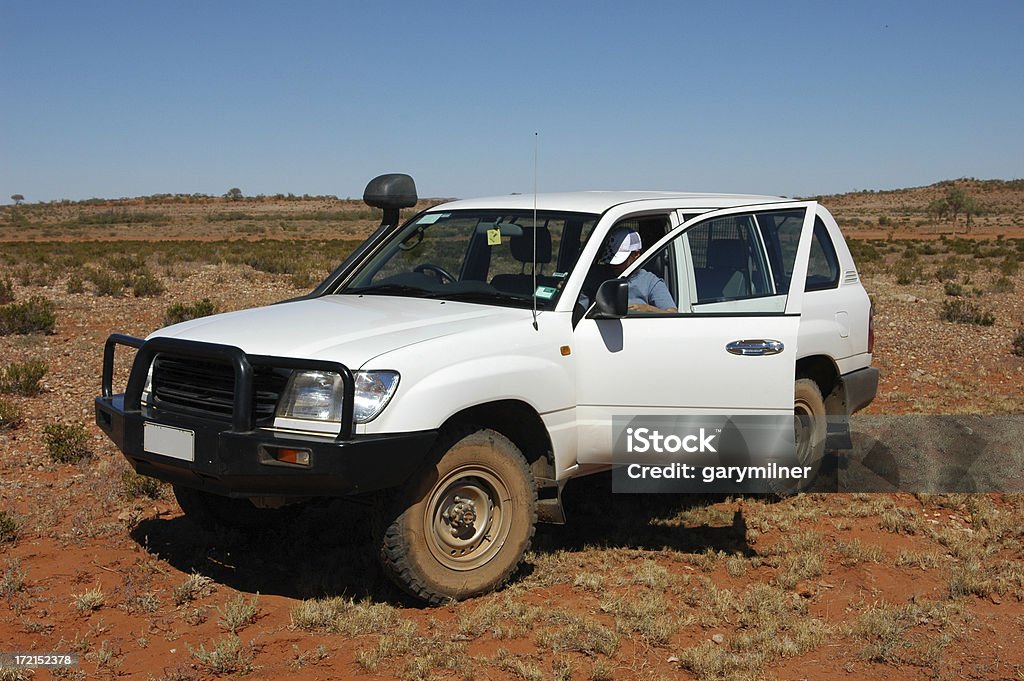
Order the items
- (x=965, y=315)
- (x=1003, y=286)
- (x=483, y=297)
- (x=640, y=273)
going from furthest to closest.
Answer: (x=1003, y=286), (x=965, y=315), (x=640, y=273), (x=483, y=297)

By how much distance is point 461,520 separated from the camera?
4.61m

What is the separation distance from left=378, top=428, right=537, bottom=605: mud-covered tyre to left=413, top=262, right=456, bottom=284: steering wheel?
1310mm

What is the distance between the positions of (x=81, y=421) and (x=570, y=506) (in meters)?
4.67

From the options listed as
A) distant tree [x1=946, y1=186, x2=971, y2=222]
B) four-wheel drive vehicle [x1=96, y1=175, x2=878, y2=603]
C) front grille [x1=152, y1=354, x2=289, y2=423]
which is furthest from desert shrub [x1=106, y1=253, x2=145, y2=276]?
distant tree [x1=946, y1=186, x2=971, y2=222]

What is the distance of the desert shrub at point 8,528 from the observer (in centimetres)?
546

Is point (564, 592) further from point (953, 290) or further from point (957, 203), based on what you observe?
point (957, 203)

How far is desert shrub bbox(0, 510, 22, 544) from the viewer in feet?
17.9

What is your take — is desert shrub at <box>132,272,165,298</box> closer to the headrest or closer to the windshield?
the windshield

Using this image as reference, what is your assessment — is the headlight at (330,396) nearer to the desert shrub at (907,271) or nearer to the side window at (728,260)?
the side window at (728,260)

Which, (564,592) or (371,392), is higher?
(371,392)

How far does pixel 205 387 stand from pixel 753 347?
108 inches

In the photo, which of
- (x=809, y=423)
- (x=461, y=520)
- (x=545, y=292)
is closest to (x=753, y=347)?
(x=545, y=292)

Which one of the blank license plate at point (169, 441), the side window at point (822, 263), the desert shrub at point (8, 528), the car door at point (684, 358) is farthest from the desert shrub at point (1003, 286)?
the blank license plate at point (169, 441)

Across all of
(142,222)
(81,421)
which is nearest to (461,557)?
(81,421)
